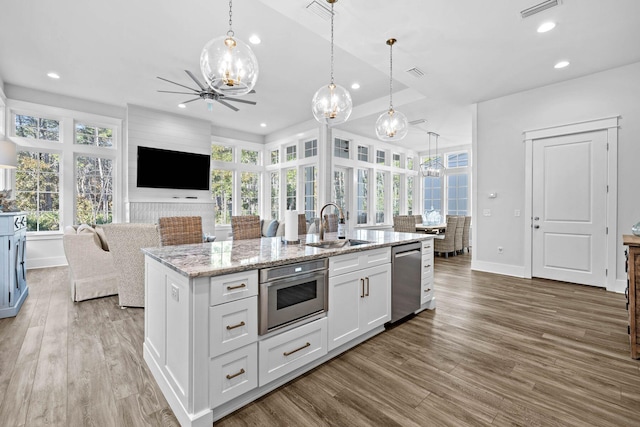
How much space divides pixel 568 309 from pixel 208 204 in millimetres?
7041

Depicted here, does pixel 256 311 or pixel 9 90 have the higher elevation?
pixel 9 90

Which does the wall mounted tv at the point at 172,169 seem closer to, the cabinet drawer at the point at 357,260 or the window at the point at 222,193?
the window at the point at 222,193

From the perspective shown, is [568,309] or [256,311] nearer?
[256,311]

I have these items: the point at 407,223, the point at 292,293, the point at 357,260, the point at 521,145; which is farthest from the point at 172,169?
the point at 521,145

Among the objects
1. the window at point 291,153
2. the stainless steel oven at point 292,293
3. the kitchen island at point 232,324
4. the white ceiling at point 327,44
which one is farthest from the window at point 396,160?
the stainless steel oven at point 292,293

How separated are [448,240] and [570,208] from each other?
257 cm

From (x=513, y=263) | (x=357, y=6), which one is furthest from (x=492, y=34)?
(x=513, y=263)

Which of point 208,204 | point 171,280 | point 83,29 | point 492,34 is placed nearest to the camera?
point 171,280

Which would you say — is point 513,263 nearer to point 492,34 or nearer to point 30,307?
point 492,34

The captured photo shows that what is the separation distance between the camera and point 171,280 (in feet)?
5.65

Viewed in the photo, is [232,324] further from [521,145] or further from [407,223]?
[407,223]

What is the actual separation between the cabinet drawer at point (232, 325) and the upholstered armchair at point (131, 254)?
214 centimetres

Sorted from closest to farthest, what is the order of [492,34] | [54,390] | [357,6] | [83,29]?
1. [54,390]
2. [357,6]
3. [492,34]
4. [83,29]

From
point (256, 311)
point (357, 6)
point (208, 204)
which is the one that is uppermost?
point (357, 6)
